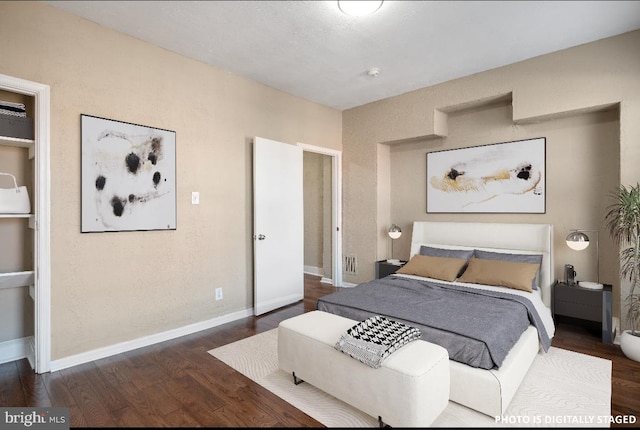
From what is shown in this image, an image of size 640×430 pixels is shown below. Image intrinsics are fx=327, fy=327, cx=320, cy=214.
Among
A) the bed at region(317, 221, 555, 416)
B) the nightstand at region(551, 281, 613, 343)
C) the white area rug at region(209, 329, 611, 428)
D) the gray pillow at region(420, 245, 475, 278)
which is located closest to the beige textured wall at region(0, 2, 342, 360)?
the white area rug at region(209, 329, 611, 428)

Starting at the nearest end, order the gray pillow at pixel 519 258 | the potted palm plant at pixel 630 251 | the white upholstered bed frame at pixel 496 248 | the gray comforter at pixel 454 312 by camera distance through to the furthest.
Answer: the white upholstered bed frame at pixel 496 248 < the gray comforter at pixel 454 312 < the potted palm plant at pixel 630 251 < the gray pillow at pixel 519 258

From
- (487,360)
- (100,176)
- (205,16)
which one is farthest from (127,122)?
(487,360)

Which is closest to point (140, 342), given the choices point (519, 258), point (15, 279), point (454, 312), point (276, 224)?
point (15, 279)

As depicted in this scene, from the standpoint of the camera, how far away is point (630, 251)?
2779 millimetres

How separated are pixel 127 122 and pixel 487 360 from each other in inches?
131

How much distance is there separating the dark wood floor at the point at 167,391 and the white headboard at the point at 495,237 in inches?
30.5

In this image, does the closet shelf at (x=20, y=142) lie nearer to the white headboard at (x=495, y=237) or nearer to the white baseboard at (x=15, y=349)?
the white baseboard at (x=15, y=349)

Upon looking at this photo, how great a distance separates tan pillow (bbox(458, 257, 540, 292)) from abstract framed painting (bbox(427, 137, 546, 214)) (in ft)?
2.65

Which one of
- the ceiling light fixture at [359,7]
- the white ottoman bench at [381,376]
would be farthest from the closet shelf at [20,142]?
the ceiling light fixture at [359,7]

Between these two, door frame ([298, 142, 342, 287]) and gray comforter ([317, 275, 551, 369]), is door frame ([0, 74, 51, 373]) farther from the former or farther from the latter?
door frame ([298, 142, 342, 287])

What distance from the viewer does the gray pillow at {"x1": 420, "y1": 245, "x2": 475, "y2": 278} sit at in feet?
12.2

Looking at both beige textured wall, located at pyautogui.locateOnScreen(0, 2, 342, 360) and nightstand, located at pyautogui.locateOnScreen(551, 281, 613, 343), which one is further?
nightstand, located at pyautogui.locateOnScreen(551, 281, 613, 343)

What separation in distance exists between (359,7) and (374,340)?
7.57 ft

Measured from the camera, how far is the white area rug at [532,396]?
1899mm
